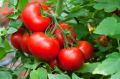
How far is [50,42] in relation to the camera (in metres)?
0.81

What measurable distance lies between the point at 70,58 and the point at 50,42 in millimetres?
56

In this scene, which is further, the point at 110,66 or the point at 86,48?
the point at 86,48

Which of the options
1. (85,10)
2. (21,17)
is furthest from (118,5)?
(21,17)

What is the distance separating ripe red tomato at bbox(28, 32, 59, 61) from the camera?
0.81m

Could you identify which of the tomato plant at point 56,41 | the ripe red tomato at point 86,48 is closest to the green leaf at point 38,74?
the tomato plant at point 56,41

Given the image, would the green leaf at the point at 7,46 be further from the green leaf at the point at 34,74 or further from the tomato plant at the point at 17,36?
the green leaf at the point at 34,74

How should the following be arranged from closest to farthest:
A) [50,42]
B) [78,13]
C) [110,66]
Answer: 1. [110,66]
2. [50,42]
3. [78,13]

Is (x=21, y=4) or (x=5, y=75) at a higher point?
(x=21, y=4)

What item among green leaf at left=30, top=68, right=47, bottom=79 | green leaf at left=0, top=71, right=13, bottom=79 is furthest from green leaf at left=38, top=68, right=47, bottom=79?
green leaf at left=0, top=71, right=13, bottom=79

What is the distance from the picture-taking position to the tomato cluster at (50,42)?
81cm

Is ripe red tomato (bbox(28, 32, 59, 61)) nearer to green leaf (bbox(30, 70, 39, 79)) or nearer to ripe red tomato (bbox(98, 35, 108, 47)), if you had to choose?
green leaf (bbox(30, 70, 39, 79))

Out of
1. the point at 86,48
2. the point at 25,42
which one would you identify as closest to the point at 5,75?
the point at 25,42

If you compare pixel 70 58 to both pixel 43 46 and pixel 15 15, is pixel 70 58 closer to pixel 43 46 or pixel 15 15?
pixel 43 46

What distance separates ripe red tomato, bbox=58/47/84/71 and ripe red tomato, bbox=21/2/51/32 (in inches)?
2.8
